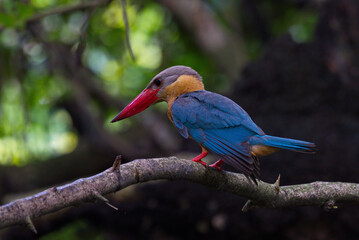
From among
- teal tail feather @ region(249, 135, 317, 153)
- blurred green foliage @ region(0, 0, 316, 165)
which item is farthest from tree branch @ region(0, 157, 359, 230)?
blurred green foliage @ region(0, 0, 316, 165)

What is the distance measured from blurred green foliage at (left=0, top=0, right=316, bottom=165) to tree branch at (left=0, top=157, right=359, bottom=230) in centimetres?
295

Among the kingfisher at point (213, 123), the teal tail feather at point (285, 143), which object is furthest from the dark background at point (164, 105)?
the teal tail feather at point (285, 143)

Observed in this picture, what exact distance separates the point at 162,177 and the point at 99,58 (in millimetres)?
4904

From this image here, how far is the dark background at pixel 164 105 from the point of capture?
441cm

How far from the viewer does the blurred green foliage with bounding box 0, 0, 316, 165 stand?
18.9ft

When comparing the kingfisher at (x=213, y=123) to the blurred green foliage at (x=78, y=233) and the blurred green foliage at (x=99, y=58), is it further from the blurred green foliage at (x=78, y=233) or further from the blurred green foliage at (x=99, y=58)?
the blurred green foliage at (x=78, y=233)

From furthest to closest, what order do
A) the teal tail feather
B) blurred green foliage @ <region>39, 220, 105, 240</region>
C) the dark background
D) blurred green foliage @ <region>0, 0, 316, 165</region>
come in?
blurred green foliage @ <region>0, 0, 316, 165</region>, blurred green foliage @ <region>39, 220, 105, 240</region>, the dark background, the teal tail feather

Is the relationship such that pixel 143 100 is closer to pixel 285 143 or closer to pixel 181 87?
pixel 181 87

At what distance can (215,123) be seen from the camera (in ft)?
10.7

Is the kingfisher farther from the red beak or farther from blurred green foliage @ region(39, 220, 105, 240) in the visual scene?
blurred green foliage @ region(39, 220, 105, 240)

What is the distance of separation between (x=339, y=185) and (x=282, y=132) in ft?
7.63

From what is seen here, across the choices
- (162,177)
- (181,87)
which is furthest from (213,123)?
(162,177)

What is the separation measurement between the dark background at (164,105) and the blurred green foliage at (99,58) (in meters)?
0.02

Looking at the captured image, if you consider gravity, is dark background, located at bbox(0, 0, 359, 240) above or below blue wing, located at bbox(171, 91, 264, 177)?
below
